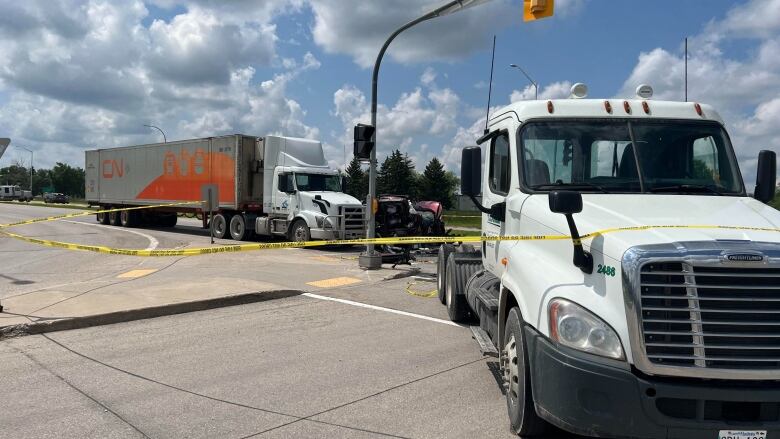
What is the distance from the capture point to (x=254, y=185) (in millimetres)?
21562

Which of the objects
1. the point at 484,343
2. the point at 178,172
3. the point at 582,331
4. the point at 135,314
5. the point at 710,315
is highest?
the point at 178,172

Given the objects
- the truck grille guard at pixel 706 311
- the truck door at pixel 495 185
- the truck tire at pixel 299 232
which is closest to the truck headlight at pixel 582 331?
the truck grille guard at pixel 706 311

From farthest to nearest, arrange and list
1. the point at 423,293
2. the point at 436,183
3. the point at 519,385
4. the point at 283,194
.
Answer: the point at 436,183 → the point at 283,194 → the point at 423,293 → the point at 519,385

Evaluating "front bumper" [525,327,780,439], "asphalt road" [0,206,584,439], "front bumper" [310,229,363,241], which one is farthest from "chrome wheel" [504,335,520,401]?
"front bumper" [310,229,363,241]

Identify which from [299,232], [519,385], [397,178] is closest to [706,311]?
[519,385]

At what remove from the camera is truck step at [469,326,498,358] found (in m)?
4.89

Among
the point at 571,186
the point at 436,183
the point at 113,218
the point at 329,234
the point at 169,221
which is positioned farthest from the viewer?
the point at 436,183

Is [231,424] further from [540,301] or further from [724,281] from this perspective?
[724,281]

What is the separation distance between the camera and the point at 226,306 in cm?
873

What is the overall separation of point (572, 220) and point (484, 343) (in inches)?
74.1

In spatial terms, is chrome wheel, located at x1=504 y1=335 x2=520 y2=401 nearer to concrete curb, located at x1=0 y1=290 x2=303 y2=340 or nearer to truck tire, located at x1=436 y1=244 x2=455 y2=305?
truck tire, located at x1=436 y1=244 x2=455 y2=305

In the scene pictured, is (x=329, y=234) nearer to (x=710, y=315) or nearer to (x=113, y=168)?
(x=710, y=315)

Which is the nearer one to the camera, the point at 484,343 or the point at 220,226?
the point at 484,343

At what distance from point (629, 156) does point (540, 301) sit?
1.85 meters
